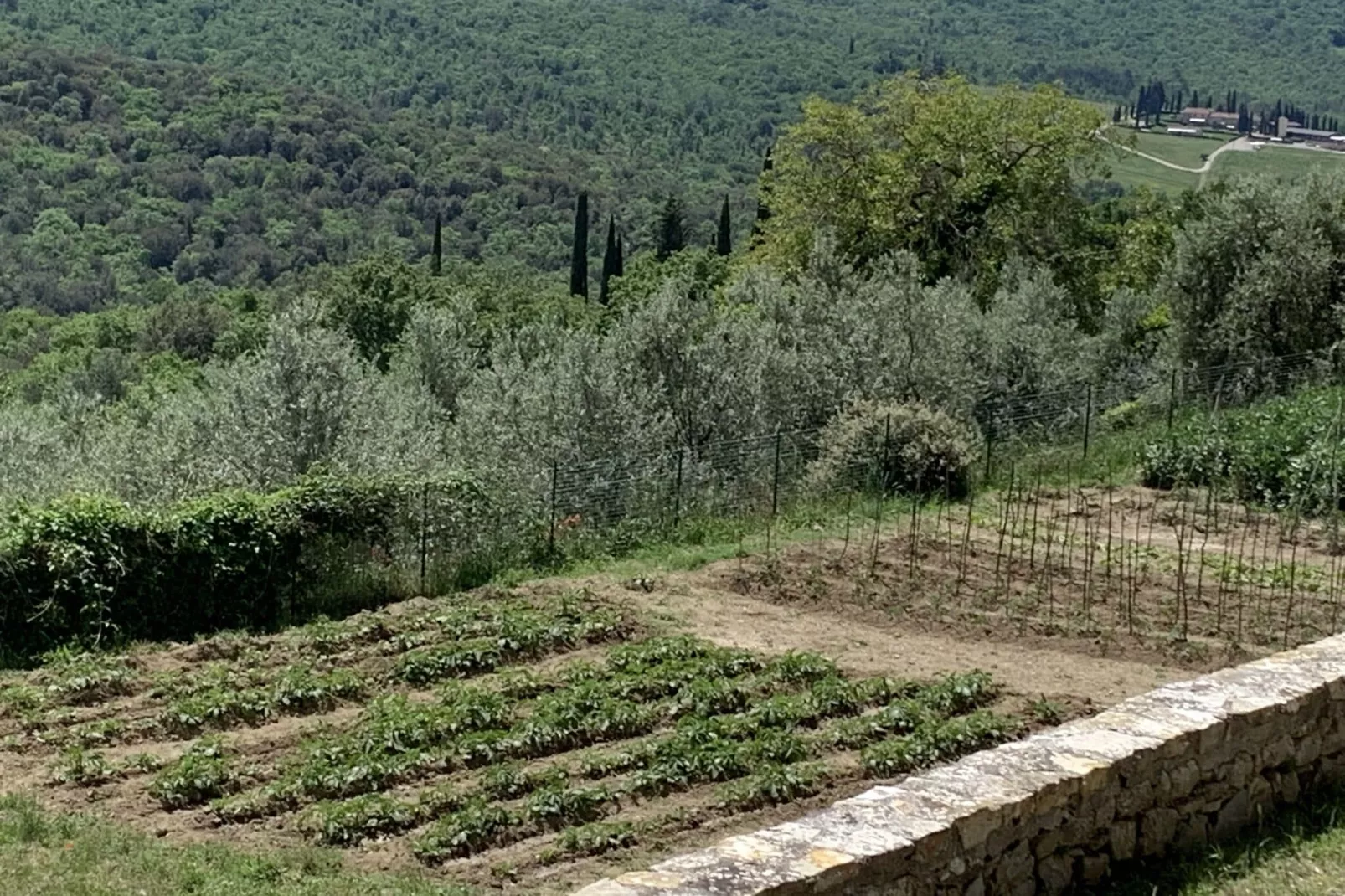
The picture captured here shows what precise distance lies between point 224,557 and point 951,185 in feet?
87.8

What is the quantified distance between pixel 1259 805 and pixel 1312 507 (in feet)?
48.4

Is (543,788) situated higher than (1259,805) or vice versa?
(1259,805)

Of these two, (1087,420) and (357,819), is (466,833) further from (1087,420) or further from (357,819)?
(1087,420)

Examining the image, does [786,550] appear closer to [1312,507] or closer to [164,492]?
[1312,507]

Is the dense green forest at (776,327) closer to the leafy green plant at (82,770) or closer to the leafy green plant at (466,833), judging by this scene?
the leafy green plant at (82,770)

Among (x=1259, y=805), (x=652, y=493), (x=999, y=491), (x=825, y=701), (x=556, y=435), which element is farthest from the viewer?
(x=556, y=435)

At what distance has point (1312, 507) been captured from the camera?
73.5 ft

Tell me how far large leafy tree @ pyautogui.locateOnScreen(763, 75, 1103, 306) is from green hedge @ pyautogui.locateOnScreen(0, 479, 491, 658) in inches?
839

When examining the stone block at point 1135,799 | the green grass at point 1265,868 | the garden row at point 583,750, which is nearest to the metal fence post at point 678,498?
the garden row at point 583,750

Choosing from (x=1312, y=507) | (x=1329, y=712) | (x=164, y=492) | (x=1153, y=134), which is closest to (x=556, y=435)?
(x=164, y=492)

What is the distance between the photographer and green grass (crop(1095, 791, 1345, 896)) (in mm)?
7930

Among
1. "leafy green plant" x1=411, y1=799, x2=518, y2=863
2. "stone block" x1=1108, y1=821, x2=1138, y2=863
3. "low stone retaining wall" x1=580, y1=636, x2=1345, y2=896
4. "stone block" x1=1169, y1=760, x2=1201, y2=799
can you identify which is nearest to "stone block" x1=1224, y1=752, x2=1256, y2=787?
"low stone retaining wall" x1=580, y1=636, x2=1345, y2=896

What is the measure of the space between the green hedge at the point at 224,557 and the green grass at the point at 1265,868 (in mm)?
11837

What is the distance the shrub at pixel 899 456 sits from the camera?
23.6 m
